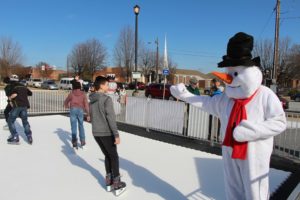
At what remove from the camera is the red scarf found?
2625mm

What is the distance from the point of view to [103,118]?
13.9 feet

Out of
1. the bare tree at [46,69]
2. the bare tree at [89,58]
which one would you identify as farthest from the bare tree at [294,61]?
the bare tree at [46,69]

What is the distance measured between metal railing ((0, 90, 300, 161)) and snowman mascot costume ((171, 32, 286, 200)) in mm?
3737

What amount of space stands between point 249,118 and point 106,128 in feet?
7.20

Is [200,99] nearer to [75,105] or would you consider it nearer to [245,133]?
[245,133]

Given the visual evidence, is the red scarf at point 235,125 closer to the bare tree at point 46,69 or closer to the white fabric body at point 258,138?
the white fabric body at point 258,138

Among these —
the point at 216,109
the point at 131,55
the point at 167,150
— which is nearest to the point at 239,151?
the point at 216,109

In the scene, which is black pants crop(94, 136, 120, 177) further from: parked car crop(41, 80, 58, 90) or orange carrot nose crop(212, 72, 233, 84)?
parked car crop(41, 80, 58, 90)

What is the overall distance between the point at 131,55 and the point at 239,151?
43.9 metres

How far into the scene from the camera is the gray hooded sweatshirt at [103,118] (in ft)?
13.8

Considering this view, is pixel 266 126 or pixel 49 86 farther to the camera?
pixel 49 86

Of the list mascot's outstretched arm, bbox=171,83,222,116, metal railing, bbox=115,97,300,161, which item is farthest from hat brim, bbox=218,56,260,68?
metal railing, bbox=115,97,300,161

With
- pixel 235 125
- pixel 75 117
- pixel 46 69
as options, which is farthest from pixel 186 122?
pixel 46 69

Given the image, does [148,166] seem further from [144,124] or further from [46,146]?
[144,124]
